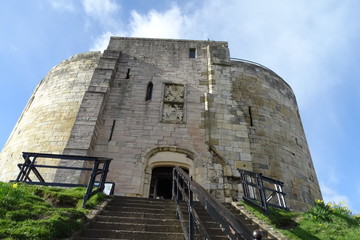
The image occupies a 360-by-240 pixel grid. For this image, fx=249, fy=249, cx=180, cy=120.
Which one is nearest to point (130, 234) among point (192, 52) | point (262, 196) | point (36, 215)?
point (36, 215)

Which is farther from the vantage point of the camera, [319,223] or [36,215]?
[319,223]

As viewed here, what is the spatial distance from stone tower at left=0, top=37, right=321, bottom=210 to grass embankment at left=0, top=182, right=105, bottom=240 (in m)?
2.66

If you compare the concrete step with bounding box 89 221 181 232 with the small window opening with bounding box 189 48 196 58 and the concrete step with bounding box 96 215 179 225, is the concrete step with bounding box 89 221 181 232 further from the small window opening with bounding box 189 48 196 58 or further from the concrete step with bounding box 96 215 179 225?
the small window opening with bounding box 189 48 196 58

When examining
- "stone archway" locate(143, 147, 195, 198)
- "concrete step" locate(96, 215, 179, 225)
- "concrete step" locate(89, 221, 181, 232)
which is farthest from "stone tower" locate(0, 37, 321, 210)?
"concrete step" locate(89, 221, 181, 232)

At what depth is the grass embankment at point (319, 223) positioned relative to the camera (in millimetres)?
4094

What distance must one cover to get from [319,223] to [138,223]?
332cm

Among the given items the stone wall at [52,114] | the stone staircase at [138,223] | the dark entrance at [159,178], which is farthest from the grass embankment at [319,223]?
the stone wall at [52,114]

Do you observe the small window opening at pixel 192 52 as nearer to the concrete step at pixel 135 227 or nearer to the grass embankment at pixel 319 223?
the grass embankment at pixel 319 223

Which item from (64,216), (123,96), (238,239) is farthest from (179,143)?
(238,239)

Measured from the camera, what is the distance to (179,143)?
866 centimetres

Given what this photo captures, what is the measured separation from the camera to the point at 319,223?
4602 mm

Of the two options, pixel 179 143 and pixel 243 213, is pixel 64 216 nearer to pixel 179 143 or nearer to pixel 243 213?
pixel 243 213

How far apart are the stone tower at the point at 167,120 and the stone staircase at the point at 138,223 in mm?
2723

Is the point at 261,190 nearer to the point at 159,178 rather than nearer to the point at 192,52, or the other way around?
the point at 159,178
